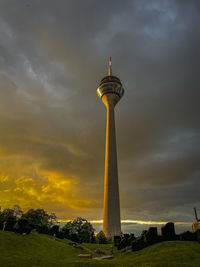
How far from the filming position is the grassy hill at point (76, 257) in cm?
1788

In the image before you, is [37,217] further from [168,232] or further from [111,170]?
[168,232]

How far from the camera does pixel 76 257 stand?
1059 inches

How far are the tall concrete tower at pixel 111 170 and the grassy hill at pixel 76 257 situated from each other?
54890 mm

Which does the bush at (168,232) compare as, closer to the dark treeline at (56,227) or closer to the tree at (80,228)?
the dark treeline at (56,227)

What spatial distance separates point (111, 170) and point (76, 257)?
217 feet

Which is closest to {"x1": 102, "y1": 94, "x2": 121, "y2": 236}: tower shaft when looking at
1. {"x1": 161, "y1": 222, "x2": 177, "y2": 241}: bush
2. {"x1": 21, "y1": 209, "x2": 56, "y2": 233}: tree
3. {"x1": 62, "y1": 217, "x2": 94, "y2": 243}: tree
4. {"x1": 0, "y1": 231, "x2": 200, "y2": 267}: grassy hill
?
{"x1": 62, "y1": 217, "x2": 94, "y2": 243}: tree

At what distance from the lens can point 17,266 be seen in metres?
18.4

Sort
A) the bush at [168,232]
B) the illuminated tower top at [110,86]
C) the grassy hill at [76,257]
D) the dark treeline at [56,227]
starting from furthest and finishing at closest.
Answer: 1. the illuminated tower top at [110,86]
2. the dark treeline at [56,227]
3. the bush at [168,232]
4. the grassy hill at [76,257]

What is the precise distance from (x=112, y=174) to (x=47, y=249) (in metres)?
63.5

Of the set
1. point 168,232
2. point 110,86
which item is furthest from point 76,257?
point 110,86

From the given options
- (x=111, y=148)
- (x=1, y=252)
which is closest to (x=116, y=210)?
(x=111, y=148)

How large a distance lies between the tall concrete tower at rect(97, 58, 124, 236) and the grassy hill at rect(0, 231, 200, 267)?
54.9 m

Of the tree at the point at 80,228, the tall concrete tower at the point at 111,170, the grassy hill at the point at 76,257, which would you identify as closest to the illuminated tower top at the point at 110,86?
the tall concrete tower at the point at 111,170

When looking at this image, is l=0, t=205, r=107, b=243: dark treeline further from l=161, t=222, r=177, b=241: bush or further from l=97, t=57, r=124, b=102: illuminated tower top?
l=97, t=57, r=124, b=102: illuminated tower top
